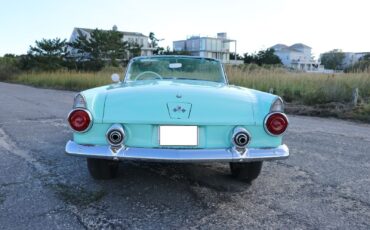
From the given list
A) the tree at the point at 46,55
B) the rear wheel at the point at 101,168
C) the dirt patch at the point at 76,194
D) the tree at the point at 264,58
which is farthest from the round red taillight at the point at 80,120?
the tree at the point at 264,58

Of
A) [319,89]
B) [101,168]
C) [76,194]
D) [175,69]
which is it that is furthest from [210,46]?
[76,194]

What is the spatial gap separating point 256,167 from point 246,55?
6585 cm

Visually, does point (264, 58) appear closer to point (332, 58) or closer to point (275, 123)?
point (332, 58)

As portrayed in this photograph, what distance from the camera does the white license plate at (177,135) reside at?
9.38 ft

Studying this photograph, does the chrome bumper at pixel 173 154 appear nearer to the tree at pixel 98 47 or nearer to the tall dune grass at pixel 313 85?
the tall dune grass at pixel 313 85

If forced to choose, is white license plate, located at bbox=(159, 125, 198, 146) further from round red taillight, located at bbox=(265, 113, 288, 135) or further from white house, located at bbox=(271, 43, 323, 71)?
white house, located at bbox=(271, 43, 323, 71)

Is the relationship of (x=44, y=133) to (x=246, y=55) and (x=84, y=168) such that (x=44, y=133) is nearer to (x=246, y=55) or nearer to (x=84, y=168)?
(x=84, y=168)

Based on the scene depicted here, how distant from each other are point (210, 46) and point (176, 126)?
8227cm

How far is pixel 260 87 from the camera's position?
13609mm

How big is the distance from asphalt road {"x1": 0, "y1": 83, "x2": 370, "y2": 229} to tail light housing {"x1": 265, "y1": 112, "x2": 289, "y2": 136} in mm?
639

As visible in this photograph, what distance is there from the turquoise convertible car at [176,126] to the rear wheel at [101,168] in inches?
15.1

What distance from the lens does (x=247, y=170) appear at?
11.6ft

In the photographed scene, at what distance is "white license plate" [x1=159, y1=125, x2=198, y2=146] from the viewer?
286 centimetres

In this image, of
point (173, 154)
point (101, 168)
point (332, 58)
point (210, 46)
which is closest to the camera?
point (173, 154)
